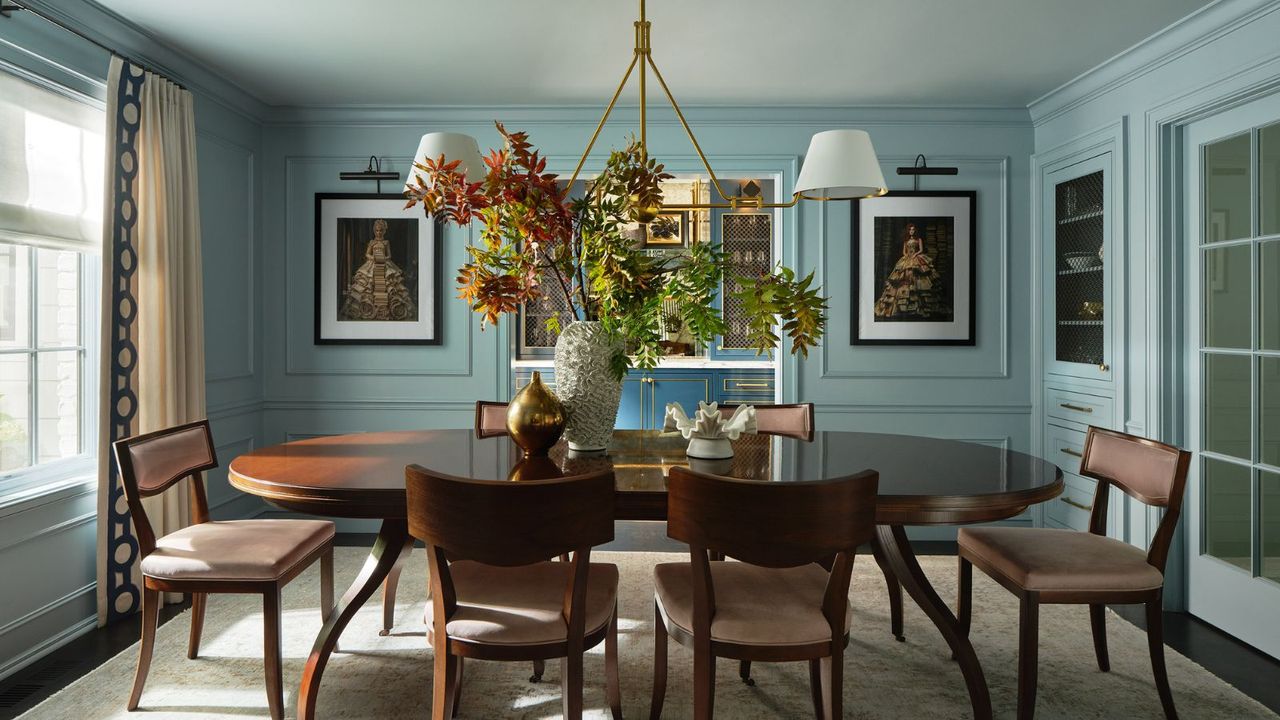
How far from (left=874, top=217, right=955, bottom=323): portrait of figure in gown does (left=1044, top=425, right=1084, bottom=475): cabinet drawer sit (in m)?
0.84

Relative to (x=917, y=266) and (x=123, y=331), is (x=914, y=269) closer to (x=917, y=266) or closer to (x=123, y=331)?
(x=917, y=266)

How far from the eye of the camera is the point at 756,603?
1904 mm

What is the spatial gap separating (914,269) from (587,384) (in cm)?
276

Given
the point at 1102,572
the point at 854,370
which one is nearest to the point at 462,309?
the point at 854,370

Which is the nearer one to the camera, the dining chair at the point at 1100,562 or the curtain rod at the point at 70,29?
the dining chair at the point at 1100,562

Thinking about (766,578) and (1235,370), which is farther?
(1235,370)

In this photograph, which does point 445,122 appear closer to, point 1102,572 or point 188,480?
point 188,480

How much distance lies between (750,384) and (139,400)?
4071 millimetres

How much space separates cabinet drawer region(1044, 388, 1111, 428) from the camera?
3.73m

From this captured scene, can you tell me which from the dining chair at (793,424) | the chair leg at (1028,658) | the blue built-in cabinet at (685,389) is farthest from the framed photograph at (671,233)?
the chair leg at (1028,658)

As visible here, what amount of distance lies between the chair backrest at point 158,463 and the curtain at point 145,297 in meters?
0.71

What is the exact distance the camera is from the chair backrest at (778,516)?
164 cm

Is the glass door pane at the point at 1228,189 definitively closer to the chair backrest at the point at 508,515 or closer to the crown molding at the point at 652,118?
the crown molding at the point at 652,118

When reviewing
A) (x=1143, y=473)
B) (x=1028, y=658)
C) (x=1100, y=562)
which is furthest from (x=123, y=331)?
(x=1143, y=473)
